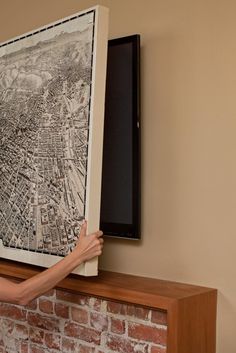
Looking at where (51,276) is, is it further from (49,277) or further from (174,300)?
(174,300)

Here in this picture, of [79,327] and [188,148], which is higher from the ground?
[188,148]

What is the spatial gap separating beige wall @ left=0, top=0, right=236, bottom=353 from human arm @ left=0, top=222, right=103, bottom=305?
0.36 metres

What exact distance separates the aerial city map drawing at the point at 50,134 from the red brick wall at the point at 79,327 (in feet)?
0.79

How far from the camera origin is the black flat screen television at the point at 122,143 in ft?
7.96

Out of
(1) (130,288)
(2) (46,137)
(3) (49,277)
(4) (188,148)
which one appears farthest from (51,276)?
(4) (188,148)

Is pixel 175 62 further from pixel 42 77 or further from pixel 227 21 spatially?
pixel 42 77

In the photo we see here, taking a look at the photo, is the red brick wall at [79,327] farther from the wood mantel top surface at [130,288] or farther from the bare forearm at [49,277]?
the bare forearm at [49,277]

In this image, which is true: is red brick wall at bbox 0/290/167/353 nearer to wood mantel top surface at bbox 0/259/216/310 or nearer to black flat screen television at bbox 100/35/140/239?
wood mantel top surface at bbox 0/259/216/310

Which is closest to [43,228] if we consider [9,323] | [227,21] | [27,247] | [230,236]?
[27,247]

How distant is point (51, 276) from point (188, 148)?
2.63 feet

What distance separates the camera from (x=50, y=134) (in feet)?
8.01

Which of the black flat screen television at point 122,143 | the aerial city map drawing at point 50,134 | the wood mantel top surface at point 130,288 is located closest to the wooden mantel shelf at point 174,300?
the wood mantel top surface at point 130,288

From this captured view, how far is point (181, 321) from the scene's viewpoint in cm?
204

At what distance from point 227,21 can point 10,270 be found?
Answer: 157 centimetres
